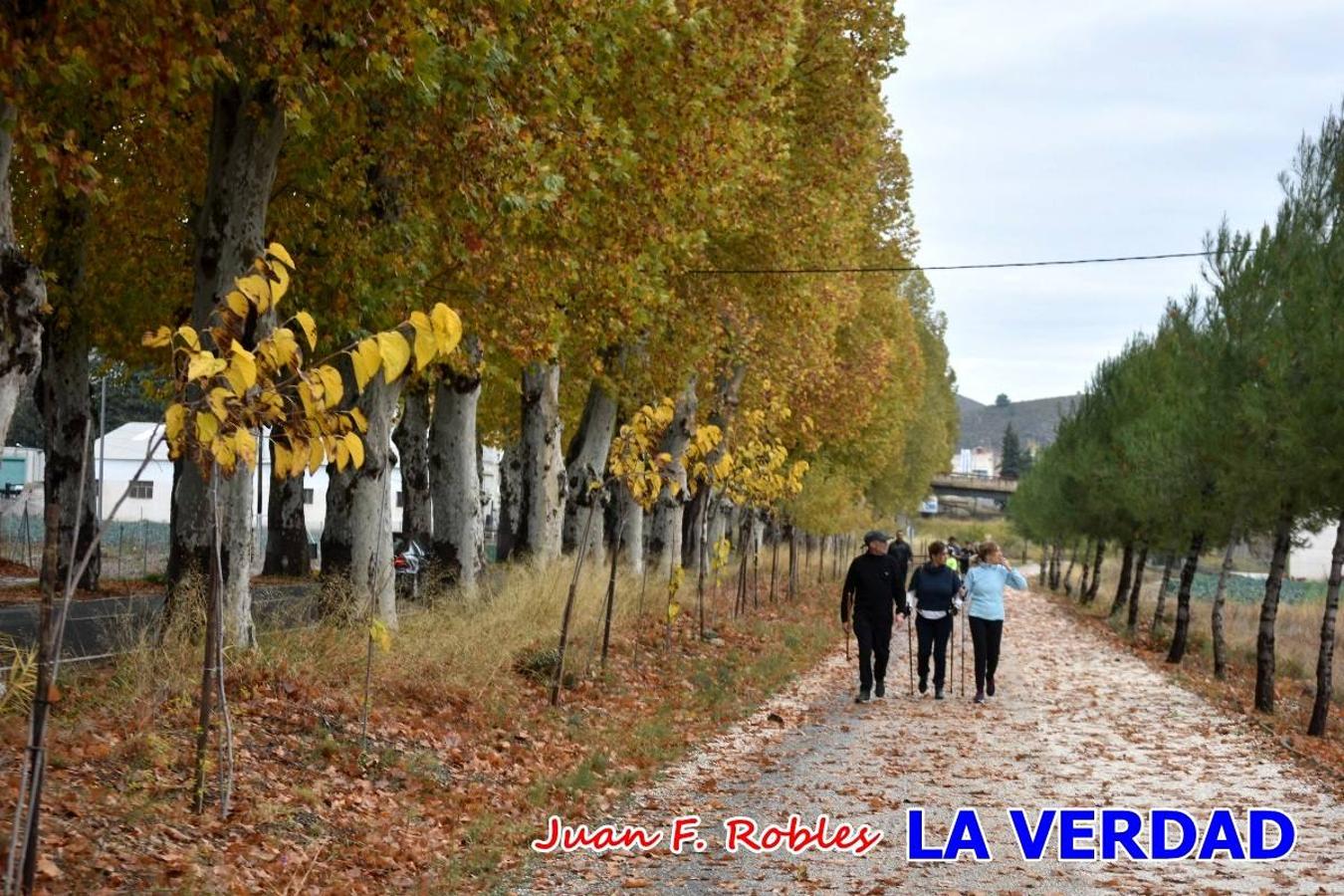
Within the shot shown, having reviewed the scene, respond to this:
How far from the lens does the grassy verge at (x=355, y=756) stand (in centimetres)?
789

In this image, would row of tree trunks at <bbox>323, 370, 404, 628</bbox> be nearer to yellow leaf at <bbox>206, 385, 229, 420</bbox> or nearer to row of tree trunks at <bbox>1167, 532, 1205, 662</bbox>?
yellow leaf at <bbox>206, 385, 229, 420</bbox>

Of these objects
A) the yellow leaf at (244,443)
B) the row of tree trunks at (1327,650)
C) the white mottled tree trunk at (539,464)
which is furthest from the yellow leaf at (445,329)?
the white mottled tree trunk at (539,464)

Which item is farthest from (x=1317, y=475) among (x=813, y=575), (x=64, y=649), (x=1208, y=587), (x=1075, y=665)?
(x=1208, y=587)

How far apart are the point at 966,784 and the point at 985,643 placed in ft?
21.1

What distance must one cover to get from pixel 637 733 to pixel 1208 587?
54.9 meters

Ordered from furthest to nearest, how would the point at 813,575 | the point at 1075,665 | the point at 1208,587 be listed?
the point at 1208,587, the point at 813,575, the point at 1075,665

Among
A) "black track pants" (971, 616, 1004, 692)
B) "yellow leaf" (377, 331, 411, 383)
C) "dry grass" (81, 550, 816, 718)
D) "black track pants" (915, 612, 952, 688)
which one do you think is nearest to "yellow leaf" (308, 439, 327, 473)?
"yellow leaf" (377, 331, 411, 383)

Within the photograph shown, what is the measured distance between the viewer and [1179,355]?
1179 inches

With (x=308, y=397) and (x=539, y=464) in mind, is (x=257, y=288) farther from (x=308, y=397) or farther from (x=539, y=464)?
(x=539, y=464)

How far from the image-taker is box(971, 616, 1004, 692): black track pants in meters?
18.2

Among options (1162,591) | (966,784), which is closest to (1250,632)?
(1162,591)

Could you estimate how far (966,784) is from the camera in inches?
475

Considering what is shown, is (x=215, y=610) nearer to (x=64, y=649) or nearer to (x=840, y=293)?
(x=64, y=649)

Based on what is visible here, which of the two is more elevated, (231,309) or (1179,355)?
(1179,355)
